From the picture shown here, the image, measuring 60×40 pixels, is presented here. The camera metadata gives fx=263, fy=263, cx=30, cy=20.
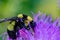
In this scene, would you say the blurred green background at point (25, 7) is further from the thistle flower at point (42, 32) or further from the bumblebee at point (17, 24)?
the bumblebee at point (17, 24)

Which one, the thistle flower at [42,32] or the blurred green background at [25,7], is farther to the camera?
the blurred green background at [25,7]

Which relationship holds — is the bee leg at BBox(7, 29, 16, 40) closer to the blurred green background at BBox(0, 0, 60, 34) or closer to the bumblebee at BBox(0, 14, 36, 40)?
the bumblebee at BBox(0, 14, 36, 40)

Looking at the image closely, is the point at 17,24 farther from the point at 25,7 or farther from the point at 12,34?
the point at 25,7

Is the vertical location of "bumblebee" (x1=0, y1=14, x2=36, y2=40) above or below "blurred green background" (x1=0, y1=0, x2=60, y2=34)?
below

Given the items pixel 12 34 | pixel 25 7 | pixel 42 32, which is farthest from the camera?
pixel 25 7

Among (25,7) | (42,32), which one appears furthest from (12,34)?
(25,7)

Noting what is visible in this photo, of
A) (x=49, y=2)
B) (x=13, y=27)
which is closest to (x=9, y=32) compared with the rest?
(x=13, y=27)

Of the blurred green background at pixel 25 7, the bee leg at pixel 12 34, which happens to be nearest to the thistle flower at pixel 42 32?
the bee leg at pixel 12 34

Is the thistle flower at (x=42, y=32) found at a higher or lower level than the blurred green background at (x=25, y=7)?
lower

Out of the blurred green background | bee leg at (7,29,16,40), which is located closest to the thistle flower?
bee leg at (7,29,16,40)
